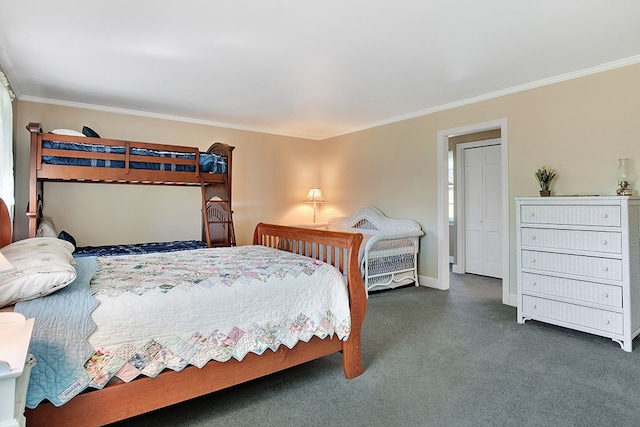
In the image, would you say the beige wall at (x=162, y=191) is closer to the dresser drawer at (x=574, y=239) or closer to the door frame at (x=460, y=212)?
the door frame at (x=460, y=212)

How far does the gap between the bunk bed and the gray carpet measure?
7.28ft

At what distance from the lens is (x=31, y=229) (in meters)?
3.17

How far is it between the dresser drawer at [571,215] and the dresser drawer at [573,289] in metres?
0.48

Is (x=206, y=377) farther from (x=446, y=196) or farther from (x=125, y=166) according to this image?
(x=446, y=196)

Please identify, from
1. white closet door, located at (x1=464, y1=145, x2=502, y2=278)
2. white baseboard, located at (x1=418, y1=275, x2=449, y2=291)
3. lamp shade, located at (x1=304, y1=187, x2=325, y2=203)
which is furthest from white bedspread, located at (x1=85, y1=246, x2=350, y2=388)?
white closet door, located at (x1=464, y1=145, x2=502, y2=278)

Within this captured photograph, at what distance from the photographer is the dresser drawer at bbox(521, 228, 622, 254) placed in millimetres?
2625

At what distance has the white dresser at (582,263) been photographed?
8.48 ft

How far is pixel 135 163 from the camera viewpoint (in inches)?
137

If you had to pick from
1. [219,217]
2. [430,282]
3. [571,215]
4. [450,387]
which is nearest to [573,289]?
[571,215]

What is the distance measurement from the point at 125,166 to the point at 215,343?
2503 millimetres

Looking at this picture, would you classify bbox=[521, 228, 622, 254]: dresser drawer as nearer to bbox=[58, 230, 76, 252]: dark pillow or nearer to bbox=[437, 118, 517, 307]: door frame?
bbox=[437, 118, 517, 307]: door frame

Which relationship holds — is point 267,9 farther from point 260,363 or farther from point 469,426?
point 469,426

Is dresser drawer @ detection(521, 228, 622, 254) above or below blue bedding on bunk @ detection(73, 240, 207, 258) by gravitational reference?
above

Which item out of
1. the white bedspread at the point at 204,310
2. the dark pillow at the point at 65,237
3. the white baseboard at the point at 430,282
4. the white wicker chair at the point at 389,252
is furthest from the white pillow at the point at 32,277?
the white baseboard at the point at 430,282
